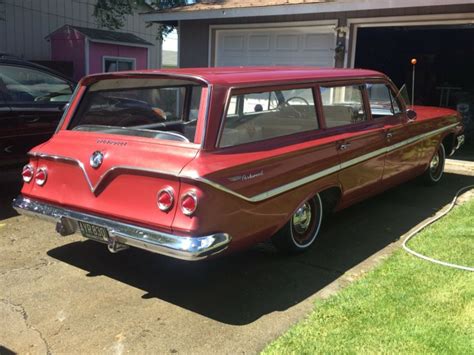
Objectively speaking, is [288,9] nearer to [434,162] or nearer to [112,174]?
[434,162]

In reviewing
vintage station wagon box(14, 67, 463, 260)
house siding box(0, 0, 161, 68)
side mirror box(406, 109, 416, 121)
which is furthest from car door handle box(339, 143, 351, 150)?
house siding box(0, 0, 161, 68)

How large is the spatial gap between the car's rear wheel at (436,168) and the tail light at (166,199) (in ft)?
15.9

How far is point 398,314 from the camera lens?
3.53 m

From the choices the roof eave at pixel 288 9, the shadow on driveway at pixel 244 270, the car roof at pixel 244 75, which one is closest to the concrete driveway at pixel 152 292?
the shadow on driveway at pixel 244 270

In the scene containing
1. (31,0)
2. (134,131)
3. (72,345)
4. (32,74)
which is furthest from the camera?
(31,0)

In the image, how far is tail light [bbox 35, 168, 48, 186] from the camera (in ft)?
14.0

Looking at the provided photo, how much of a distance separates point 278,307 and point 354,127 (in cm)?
220

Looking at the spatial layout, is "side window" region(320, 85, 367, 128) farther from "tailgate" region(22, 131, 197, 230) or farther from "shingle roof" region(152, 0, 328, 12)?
"shingle roof" region(152, 0, 328, 12)

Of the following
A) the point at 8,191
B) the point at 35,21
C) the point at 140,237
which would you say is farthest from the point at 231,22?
the point at 140,237

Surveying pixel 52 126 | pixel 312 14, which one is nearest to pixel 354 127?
pixel 52 126

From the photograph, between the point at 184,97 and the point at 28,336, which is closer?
the point at 28,336

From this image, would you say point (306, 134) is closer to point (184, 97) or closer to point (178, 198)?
point (184, 97)

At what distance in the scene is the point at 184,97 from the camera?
4.73m

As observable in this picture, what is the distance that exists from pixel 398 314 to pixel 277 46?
8.72 meters
